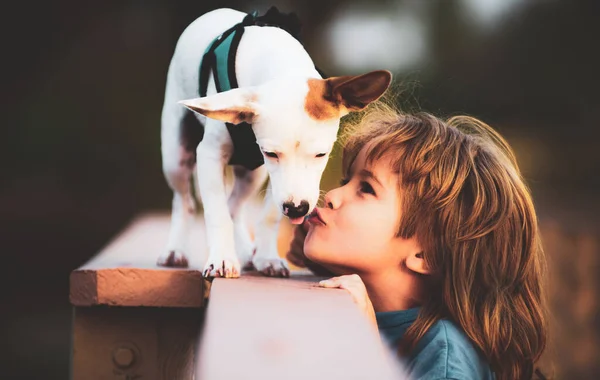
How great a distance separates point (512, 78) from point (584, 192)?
38.4 inches

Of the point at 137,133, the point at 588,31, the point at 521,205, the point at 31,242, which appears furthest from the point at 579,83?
the point at 521,205

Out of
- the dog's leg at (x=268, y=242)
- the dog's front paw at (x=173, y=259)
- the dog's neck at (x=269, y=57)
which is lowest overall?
the dog's front paw at (x=173, y=259)

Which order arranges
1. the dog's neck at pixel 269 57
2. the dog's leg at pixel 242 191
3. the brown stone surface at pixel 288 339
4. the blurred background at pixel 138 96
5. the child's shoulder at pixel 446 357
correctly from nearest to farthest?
the brown stone surface at pixel 288 339, the child's shoulder at pixel 446 357, the dog's neck at pixel 269 57, the dog's leg at pixel 242 191, the blurred background at pixel 138 96

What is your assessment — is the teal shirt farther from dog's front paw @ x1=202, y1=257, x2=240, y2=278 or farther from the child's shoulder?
dog's front paw @ x1=202, y1=257, x2=240, y2=278

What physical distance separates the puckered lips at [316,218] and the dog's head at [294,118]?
0.40 ft

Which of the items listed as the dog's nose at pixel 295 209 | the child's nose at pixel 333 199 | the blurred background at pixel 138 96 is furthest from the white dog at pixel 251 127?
the blurred background at pixel 138 96

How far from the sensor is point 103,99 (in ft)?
20.3

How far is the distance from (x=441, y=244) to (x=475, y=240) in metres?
0.07

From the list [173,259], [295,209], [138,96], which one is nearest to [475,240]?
[295,209]

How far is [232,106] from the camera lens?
5.19 ft

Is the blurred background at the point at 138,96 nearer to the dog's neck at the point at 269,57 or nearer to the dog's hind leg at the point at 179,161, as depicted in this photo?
the dog's hind leg at the point at 179,161

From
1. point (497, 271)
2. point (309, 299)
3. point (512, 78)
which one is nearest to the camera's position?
point (309, 299)

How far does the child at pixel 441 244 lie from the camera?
1.70 metres

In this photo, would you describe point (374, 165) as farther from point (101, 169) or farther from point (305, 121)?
point (101, 169)
